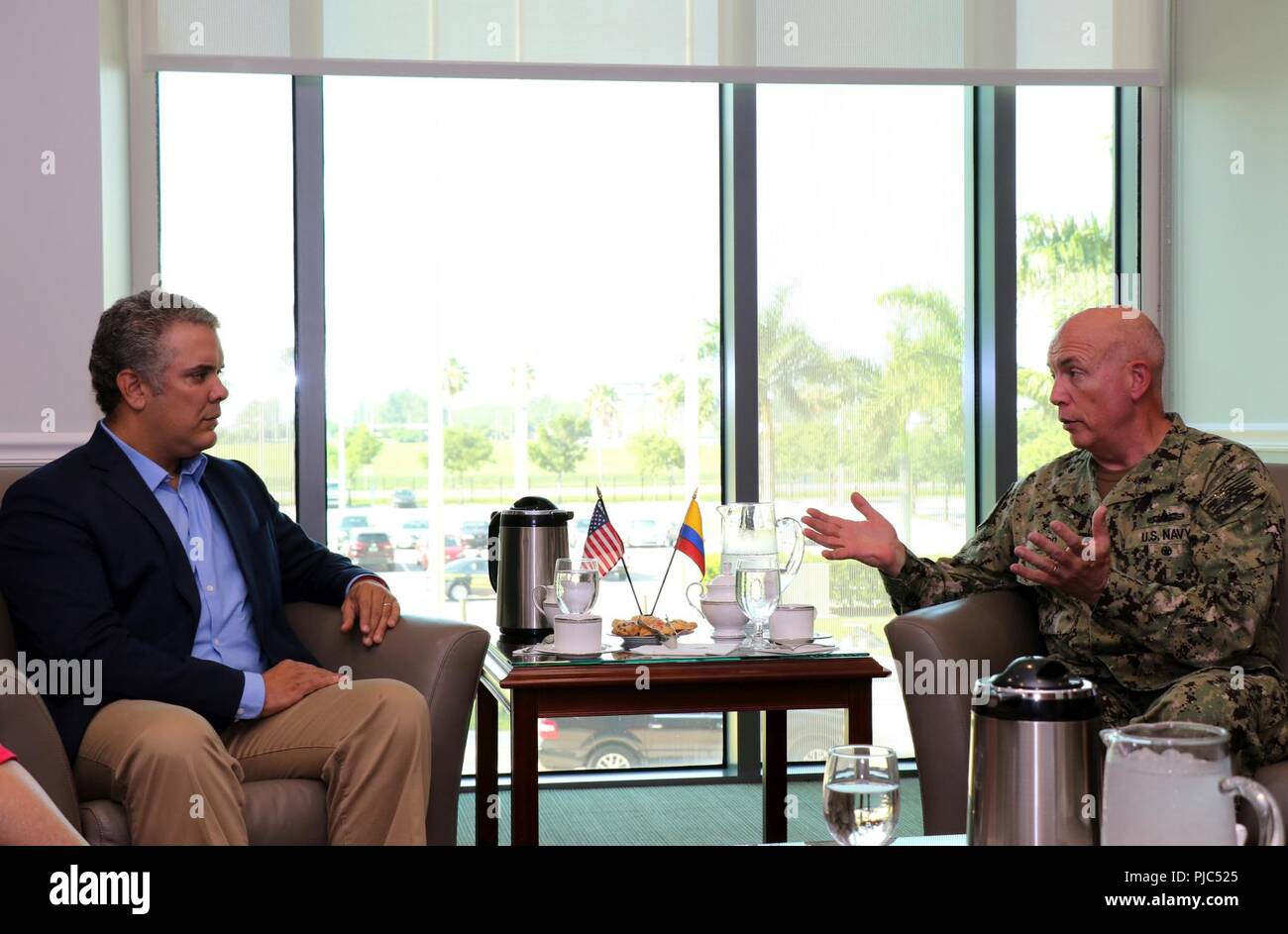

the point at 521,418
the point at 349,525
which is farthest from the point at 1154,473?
the point at 349,525

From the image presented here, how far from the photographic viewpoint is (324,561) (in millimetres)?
2613

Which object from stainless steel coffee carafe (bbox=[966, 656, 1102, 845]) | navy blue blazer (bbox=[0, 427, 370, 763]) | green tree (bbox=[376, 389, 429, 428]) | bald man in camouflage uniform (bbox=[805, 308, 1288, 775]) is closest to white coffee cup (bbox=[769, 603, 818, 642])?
bald man in camouflage uniform (bbox=[805, 308, 1288, 775])

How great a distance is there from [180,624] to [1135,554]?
1704 millimetres

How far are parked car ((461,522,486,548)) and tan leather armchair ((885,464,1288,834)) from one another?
5.11ft

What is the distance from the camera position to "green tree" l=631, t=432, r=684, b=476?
3729 mm

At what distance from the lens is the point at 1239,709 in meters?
2.10

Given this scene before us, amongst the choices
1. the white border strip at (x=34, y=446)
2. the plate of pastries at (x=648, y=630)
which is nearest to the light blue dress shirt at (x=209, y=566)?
the plate of pastries at (x=648, y=630)

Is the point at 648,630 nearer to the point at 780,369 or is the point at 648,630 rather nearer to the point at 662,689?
the point at 662,689

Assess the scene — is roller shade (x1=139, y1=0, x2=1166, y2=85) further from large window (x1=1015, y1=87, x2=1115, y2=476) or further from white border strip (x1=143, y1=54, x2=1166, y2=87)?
large window (x1=1015, y1=87, x2=1115, y2=476)

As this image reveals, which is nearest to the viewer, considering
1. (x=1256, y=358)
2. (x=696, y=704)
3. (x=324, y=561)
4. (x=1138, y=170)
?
(x=696, y=704)

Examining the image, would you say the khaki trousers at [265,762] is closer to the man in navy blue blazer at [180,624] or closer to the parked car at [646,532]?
the man in navy blue blazer at [180,624]
